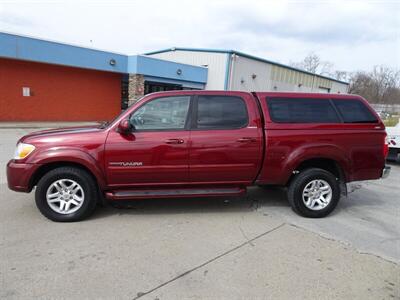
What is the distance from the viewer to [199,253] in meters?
3.40

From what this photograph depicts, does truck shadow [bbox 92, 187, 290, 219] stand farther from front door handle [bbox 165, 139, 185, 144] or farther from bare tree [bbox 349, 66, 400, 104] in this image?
bare tree [bbox 349, 66, 400, 104]

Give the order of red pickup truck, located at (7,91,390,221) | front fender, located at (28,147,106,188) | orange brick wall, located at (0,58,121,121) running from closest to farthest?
front fender, located at (28,147,106,188)
red pickup truck, located at (7,91,390,221)
orange brick wall, located at (0,58,121,121)

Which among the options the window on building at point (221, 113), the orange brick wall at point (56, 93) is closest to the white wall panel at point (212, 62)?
the orange brick wall at point (56, 93)

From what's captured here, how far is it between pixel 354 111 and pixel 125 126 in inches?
139

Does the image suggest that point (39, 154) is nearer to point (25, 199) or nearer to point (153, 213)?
point (25, 199)

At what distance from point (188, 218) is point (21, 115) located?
49.5 feet

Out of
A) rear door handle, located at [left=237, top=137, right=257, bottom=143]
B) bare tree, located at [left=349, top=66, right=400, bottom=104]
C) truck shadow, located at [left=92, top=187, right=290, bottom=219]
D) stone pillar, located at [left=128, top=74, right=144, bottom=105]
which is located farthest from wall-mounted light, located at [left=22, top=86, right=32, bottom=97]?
bare tree, located at [left=349, top=66, right=400, bottom=104]

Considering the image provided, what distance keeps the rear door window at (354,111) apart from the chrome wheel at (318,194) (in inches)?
43.9

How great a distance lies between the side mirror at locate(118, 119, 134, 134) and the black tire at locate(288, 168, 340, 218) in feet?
8.55

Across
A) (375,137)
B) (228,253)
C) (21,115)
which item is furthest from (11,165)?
(21,115)

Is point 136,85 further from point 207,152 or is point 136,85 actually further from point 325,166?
point 325,166

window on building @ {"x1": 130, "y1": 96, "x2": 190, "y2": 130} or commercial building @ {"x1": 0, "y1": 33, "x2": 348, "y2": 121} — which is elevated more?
commercial building @ {"x1": 0, "y1": 33, "x2": 348, "y2": 121}

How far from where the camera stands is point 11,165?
4066 millimetres

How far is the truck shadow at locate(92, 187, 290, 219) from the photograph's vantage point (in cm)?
461
